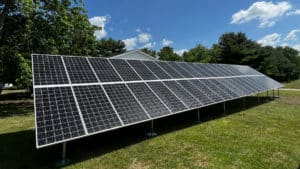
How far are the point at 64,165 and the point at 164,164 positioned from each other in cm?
265

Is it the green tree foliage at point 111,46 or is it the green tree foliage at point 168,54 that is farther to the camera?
the green tree foliage at point 111,46

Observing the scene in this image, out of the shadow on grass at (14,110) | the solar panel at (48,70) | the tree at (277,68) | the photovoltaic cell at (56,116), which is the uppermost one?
the tree at (277,68)

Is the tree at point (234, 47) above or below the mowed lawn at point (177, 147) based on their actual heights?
above

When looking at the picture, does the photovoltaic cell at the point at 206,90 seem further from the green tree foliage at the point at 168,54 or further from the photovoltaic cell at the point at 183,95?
the green tree foliage at the point at 168,54

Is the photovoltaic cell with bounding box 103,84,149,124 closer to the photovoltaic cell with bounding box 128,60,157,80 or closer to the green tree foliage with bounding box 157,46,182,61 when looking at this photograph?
the photovoltaic cell with bounding box 128,60,157,80

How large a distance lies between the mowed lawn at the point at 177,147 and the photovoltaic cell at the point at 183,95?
3.54ft

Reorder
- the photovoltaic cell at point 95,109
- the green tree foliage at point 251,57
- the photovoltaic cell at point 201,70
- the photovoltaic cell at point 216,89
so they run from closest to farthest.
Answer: the photovoltaic cell at point 95,109 → the photovoltaic cell at point 216,89 → the photovoltaic cell at point 201,70 → the green tree foliage at point 251,57

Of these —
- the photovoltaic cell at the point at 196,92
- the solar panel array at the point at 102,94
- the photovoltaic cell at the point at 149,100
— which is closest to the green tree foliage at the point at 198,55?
the photovoltaic cell at the point at 196,92

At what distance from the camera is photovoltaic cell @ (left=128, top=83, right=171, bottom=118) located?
668cm

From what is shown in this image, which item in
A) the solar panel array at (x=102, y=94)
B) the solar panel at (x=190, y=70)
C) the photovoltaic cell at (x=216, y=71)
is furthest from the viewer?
the photovoltaic cell at (x=216, y=71)

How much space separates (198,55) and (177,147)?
4393 centimetres

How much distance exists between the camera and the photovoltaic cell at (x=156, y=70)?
9.30m

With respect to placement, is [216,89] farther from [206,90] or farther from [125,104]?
[125,104]

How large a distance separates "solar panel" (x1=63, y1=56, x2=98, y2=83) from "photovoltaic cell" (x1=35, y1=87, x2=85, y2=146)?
862 millimetres
